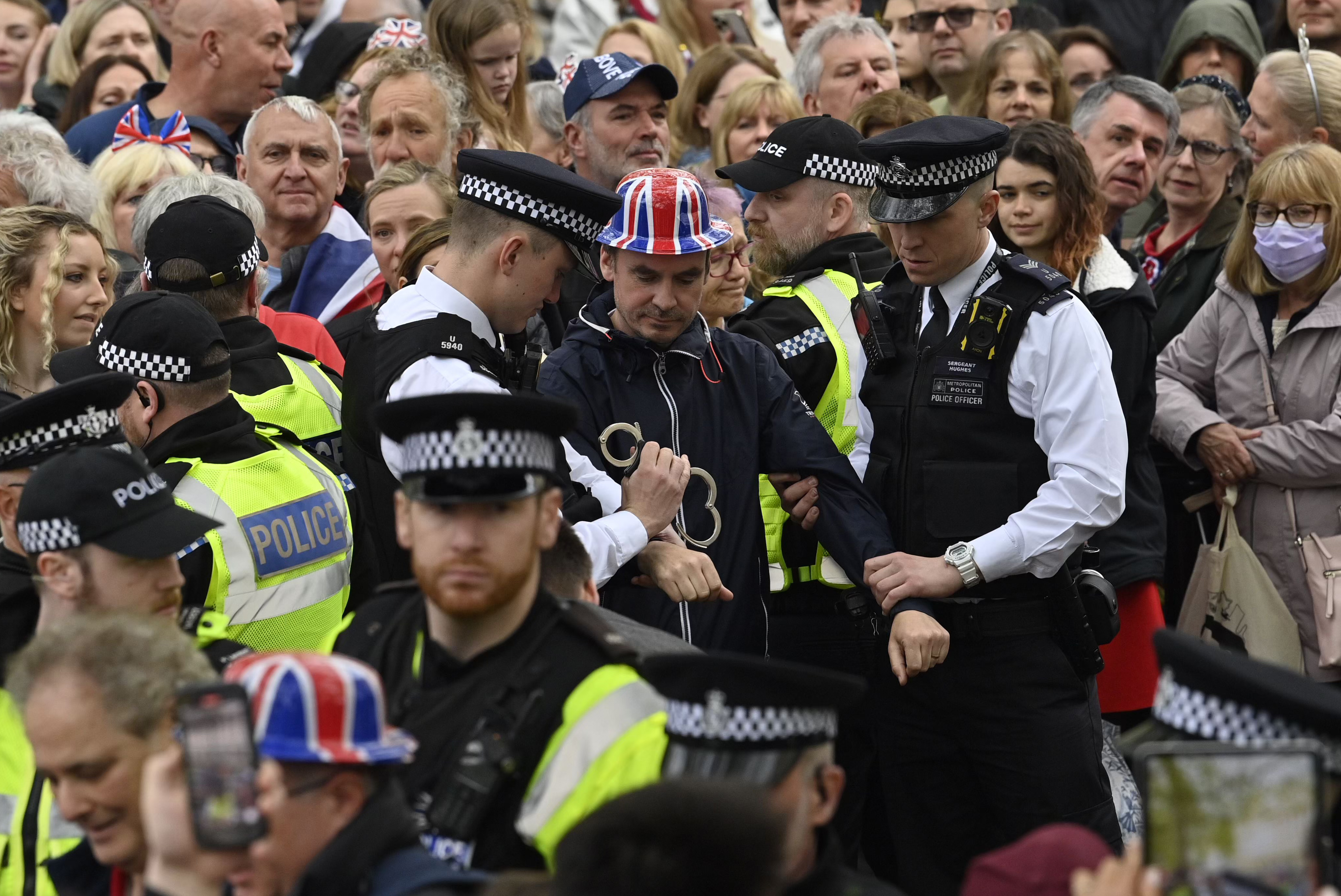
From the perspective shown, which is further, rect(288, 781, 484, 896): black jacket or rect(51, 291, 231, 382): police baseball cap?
rect(51, 291, 231, 382): police baseball cap

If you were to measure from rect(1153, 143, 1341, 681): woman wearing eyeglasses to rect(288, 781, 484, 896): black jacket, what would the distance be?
4.07 m

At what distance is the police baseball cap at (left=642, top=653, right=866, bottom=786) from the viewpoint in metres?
3.06

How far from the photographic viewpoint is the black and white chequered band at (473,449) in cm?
336

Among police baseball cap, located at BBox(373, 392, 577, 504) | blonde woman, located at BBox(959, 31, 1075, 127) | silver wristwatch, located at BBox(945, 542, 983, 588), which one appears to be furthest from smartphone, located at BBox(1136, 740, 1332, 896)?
blonde woman, located at BBox(959, 31, 1075, 127)

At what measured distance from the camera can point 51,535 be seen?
3779 millimetres

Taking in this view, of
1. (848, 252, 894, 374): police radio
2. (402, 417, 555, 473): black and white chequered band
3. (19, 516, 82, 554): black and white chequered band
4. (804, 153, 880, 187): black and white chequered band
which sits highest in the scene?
(402, 417, 555, 473): black and white chequered band

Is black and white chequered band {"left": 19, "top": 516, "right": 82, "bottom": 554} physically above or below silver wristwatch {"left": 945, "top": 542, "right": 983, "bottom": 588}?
above

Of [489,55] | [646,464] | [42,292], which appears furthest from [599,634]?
[489,55]

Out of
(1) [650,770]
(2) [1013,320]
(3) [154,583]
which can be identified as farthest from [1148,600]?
(3) [154,583]

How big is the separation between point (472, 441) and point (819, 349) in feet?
7.69

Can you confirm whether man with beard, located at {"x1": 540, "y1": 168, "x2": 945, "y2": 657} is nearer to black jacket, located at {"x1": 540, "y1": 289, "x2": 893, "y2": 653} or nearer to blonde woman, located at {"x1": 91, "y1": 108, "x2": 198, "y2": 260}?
black jacket, located at {"x1": 540, "y1": 289, "x2": 893, "y2": 653}

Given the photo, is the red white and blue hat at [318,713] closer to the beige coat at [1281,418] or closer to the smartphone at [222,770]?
the smartphone at [222,770]

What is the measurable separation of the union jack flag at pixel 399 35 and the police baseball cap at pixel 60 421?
442 centimetres

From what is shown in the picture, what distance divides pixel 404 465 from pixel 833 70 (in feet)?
16.9
